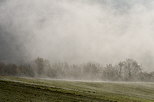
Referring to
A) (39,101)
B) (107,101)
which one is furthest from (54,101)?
(107,101)

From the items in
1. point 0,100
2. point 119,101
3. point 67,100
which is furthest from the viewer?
point 119,101

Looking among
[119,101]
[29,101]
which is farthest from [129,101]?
[29,101]

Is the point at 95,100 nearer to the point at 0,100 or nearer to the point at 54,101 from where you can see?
the point at 54,101

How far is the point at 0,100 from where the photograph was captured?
51.4 metres

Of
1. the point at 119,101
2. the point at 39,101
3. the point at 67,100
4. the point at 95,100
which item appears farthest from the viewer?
the point at 119,101

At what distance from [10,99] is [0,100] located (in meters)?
3.11

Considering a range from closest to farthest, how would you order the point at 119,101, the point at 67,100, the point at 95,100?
the point at 67,100
the point at 95,100
the point at 119,101

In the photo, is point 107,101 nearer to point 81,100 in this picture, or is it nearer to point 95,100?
point 95,100

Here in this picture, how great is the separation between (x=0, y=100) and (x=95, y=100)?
28.9 meters

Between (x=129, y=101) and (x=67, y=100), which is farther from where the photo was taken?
(x=129, y=101)

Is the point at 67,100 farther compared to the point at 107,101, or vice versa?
the point at 107,101

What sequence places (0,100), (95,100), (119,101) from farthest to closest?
(119,101) < (95,100) < (0,100)

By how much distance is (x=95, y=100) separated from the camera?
69.5 meters

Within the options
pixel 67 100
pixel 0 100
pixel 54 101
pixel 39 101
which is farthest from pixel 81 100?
pixel 0 100
